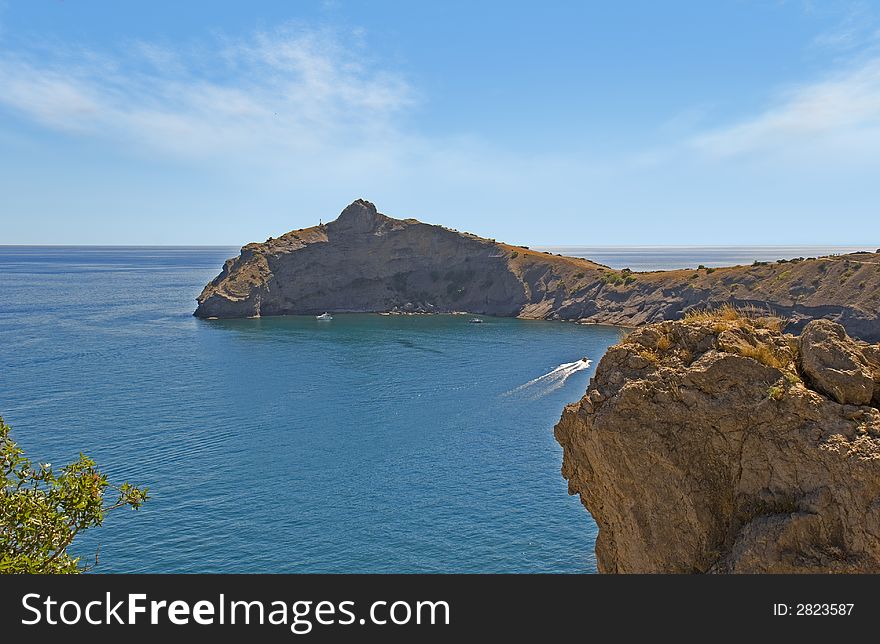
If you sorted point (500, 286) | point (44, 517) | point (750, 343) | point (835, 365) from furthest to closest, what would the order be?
point (500, 286), point (750, 343), point (835, 365), point (44, 517)

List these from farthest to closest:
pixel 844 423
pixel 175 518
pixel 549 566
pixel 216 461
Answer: pixel 216 461 → pixel 175 518 → pixel 549 566 → pixel 844 423

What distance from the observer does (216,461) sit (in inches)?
2410

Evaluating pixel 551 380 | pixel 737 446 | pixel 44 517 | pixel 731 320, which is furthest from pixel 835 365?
pixel 551 380

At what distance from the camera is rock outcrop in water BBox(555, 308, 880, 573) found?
14.0 m

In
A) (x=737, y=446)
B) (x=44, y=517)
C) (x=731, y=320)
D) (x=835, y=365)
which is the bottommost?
(x=44, y=517)

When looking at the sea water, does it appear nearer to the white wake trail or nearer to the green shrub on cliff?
the white wake trail

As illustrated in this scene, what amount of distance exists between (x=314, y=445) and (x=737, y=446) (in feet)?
182

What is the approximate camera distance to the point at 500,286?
194500mm

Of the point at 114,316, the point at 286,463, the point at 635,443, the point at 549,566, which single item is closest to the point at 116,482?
the point at 286,463

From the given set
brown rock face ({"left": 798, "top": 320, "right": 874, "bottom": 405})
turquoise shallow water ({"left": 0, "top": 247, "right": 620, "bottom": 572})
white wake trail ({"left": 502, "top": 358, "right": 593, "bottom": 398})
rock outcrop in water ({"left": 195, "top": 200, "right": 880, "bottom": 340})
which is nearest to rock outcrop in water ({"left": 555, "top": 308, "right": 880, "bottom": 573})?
brown rock face ({"left": 798, "top": 320, "right": 874, "bottom": 405})

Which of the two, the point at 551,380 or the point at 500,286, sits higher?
the point at 500,286

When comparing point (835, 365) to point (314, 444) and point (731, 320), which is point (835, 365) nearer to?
point (731, 320)
